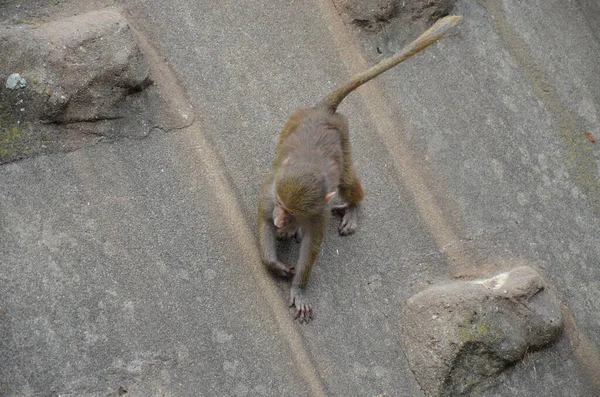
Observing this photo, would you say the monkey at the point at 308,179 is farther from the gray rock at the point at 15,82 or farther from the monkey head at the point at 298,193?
the gray rock at the point at 15,82

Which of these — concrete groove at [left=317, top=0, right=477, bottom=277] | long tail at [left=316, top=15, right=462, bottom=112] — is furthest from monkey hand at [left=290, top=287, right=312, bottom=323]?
long tail at [left=316, top=15, right=462, bottom=112]

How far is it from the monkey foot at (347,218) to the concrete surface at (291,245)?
101 mm

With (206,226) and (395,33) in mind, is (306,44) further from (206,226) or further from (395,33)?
(206,226)

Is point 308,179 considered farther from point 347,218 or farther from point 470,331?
point 470,331

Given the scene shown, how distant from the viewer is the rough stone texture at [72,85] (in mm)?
4332

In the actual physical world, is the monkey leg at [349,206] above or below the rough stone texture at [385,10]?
below

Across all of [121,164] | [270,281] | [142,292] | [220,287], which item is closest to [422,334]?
[270,281]

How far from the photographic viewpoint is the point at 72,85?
176 inches

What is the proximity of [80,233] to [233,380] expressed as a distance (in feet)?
4.00

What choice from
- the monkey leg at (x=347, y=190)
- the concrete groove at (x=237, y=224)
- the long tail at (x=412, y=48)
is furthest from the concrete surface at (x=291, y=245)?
the long tail at (x=412, y=48)

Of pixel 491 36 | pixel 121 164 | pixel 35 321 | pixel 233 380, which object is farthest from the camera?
pixel 491 36

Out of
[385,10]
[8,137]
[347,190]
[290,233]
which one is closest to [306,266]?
[290,233]

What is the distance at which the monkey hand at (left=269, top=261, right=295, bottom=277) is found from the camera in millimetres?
4633

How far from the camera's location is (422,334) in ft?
15.5
